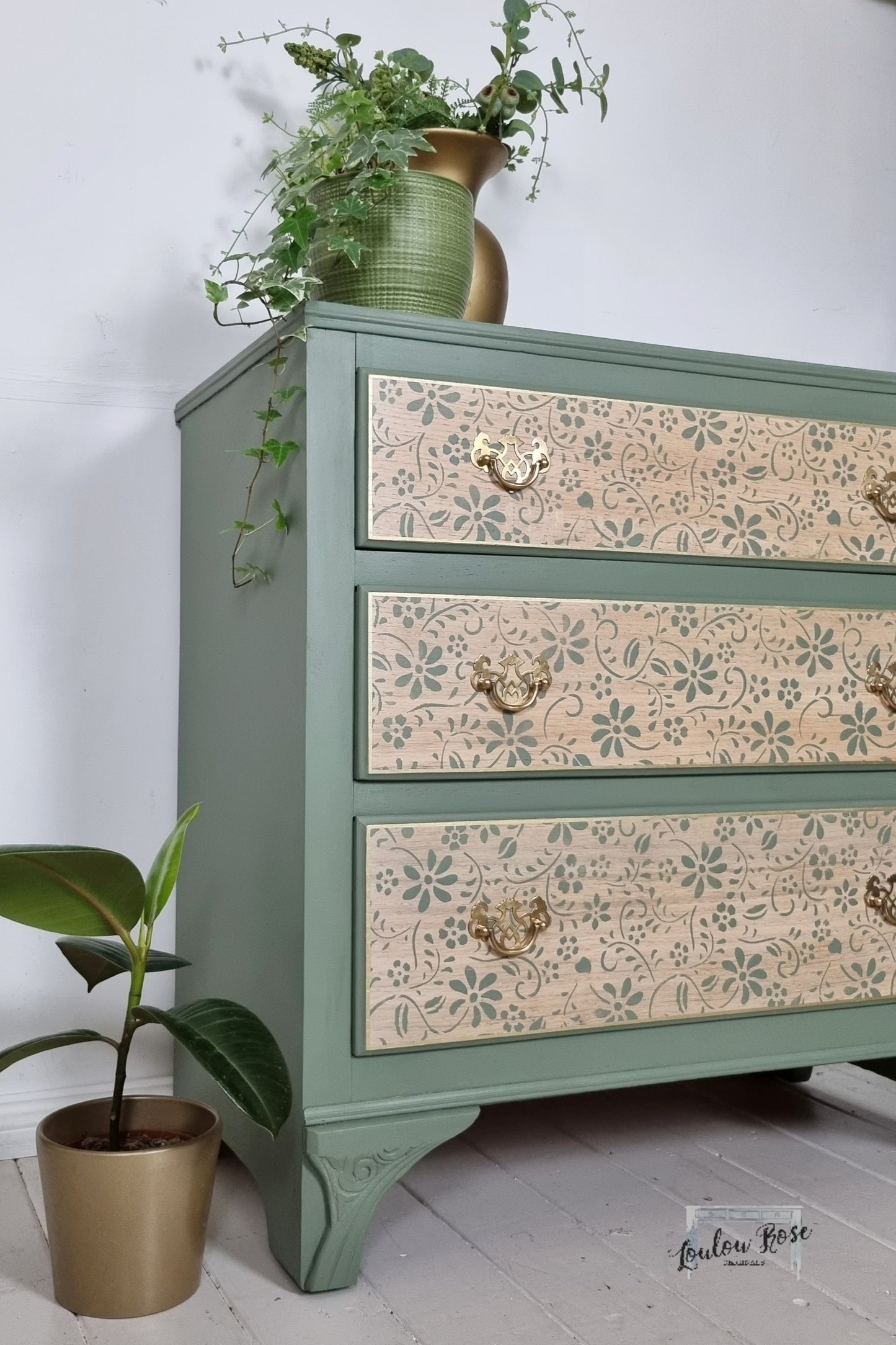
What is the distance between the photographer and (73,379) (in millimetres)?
1566

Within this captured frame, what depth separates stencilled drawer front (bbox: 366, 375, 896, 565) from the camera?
1152 millimetres

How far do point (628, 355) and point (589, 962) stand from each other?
2.03 ft

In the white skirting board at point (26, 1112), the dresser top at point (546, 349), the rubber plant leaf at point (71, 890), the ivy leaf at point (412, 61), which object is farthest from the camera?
the white skirting board at point (26, 1112)

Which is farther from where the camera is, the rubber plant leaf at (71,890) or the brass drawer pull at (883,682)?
the brass drawer pull at (883,682)

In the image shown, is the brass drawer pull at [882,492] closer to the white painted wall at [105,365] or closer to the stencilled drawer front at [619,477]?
the stencilled drawer front at [619,477]

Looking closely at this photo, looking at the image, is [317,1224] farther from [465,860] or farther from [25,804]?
[25,804]

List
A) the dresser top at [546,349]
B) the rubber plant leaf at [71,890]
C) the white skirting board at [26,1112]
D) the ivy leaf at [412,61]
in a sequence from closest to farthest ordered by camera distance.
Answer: the rubber plant leaf at [71,890] → the dresser top at [546,349] → the ivy leaf at [412,61] → the white skirting board at [26,1112]

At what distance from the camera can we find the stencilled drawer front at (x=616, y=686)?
1.14m

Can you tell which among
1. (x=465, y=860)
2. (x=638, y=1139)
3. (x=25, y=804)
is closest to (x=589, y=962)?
(x=465, y=860)

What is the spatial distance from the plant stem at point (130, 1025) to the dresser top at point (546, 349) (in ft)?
1.93

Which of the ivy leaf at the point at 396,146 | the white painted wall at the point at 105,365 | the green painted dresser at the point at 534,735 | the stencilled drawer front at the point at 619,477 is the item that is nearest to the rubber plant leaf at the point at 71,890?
the green painted dresser at the point at 534,735

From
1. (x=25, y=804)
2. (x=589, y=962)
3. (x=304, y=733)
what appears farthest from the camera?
(x=25, y=804)

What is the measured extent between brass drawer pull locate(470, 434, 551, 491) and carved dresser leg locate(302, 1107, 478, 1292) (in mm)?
613

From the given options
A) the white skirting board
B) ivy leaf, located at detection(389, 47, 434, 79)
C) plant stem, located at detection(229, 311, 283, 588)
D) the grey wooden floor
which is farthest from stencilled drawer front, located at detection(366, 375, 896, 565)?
the white skirting board
